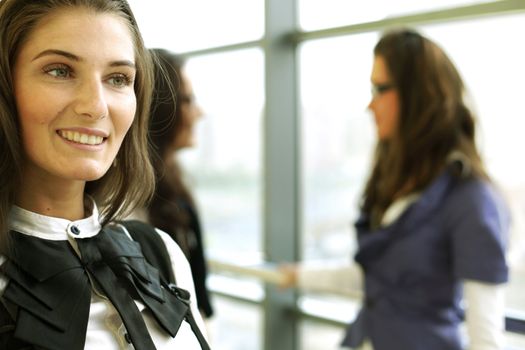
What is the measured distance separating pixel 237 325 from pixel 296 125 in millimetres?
1473

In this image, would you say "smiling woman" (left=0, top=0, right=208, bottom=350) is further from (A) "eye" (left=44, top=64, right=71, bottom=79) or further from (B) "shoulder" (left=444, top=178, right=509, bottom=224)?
(B) "shoulder" (left=444, top=178, right=509, bottom=224)

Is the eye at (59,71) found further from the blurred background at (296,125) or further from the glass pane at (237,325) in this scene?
the glass pane at (237,325)

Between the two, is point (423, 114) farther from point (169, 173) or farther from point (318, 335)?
point (318, 335)

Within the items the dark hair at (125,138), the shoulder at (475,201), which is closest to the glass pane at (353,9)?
the shoulder at (475,201)

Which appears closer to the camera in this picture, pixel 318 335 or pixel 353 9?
pixel 353 9

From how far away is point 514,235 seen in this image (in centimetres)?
224

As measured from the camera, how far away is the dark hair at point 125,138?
3.48 feet

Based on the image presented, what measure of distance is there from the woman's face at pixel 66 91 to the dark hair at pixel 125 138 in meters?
0.02

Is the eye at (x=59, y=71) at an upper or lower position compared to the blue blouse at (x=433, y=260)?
upper

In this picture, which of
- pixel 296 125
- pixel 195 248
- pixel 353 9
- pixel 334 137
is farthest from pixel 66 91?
pixel 296 125

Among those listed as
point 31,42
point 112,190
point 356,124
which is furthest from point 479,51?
point 31,42

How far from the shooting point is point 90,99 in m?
1.08

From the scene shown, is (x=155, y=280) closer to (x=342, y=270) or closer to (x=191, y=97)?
(x=191, y=97)

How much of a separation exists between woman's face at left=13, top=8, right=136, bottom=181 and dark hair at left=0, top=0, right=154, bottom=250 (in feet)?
0.05
